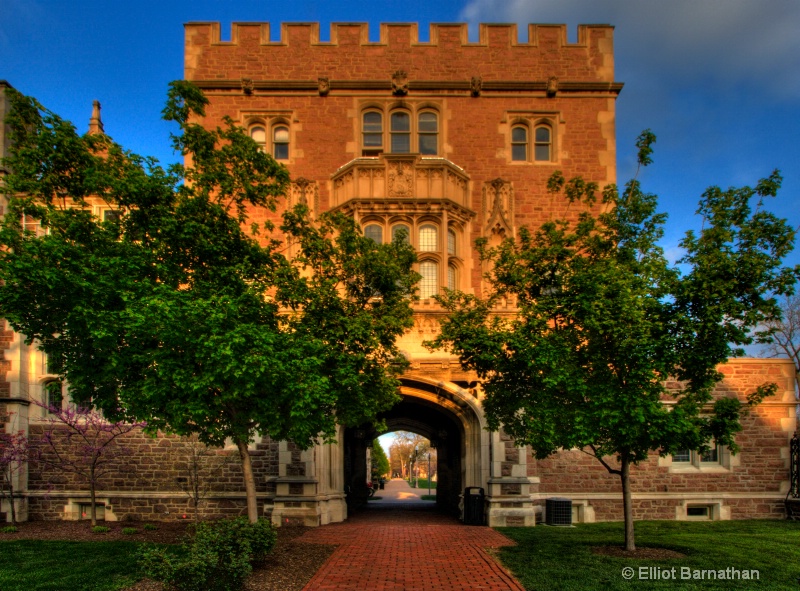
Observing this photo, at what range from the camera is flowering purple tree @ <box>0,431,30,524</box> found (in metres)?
16.9

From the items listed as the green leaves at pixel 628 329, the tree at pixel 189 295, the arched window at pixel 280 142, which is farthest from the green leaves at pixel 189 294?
the arched window at pixel 280 142

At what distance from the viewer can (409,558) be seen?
12.2m

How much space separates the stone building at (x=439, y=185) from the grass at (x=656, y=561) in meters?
1.94

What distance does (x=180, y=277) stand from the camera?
38.4 ft

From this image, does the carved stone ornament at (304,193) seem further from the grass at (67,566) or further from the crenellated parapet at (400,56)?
the grass at (67,566)

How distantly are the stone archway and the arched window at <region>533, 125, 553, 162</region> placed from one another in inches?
320

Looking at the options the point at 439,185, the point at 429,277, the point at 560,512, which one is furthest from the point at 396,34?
the point at 560,512

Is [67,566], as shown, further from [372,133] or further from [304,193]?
[372,133]

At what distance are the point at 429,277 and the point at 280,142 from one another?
6.66 m

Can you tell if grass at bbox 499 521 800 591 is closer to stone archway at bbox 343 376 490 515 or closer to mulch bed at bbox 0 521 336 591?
stone archway at bbox 343 376 490 515

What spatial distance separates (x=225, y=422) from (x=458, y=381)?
7.98 m
